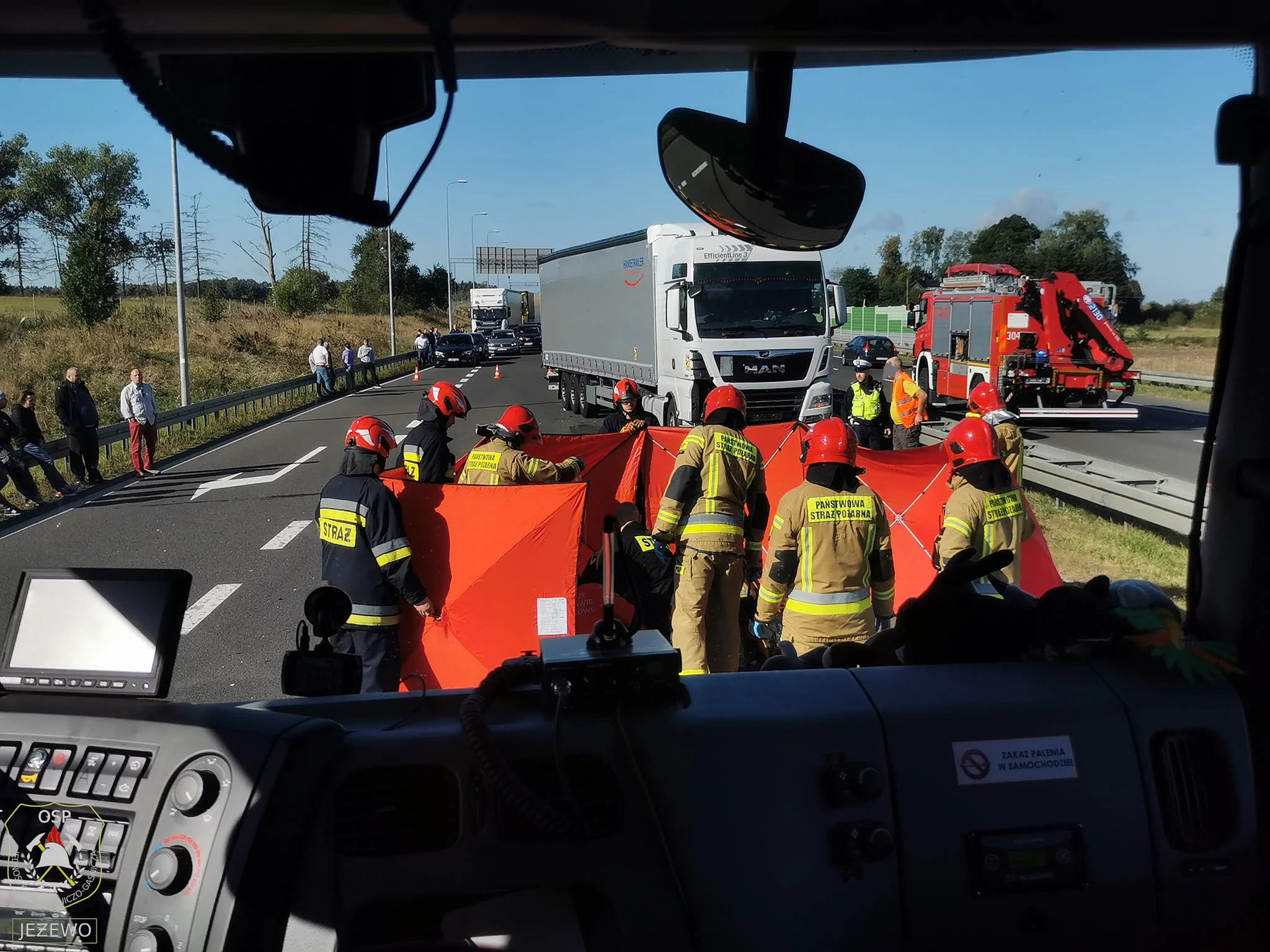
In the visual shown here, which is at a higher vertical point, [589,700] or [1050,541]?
[589,700]

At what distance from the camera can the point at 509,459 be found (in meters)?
7.21

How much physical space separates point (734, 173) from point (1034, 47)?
0.69 meters

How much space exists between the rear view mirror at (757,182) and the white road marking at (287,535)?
1007 centimetres

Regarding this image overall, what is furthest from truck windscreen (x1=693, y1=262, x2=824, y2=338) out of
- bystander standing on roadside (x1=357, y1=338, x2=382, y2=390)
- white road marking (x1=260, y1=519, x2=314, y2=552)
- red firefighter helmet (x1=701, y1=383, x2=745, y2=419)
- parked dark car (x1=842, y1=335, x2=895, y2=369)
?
bystander standing on roadside (x1=357, y1=338, x2=382, y2=390)

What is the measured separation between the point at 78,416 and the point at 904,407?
12.2 meters

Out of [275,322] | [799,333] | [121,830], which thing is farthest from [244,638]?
[275,322]

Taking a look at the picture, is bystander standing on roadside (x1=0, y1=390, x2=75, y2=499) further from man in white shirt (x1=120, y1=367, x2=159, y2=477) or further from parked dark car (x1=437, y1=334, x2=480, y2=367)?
parked dark car (x1=437, y1=334, x2=480, y2=367)

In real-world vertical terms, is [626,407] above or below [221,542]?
above

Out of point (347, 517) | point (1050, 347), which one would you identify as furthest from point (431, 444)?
point (1050, 347)

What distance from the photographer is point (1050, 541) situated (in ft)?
35.8

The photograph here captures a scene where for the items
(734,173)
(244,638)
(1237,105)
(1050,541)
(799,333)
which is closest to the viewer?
(1237,105)

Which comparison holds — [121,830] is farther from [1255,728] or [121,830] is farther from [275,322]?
[275,322]

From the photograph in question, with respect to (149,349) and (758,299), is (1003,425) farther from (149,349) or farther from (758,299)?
(149,349)

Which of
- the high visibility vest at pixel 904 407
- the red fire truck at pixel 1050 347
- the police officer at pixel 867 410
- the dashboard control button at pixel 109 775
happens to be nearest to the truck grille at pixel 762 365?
the police officer at pixel 867 410
